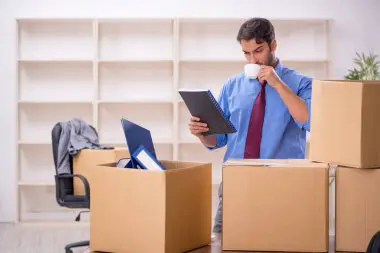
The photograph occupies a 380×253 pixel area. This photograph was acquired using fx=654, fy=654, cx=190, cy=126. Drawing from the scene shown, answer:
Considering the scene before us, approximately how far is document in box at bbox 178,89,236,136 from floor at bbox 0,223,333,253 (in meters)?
2.85

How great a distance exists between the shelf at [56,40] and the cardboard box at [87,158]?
5.31 ft

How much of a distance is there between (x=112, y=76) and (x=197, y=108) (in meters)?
4.09

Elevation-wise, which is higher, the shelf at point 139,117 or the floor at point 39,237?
the shelf at point 139,117

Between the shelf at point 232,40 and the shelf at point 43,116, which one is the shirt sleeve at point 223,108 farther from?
the shelf at point 43,116

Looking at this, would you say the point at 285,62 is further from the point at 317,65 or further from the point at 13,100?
the point at 13,100

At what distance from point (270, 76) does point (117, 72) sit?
404 cm

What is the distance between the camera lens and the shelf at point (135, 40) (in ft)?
20.6

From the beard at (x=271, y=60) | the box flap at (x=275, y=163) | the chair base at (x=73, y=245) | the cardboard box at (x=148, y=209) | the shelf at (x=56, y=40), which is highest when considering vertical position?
the shelf at (x=56, y=40)

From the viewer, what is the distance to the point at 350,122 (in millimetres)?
1644

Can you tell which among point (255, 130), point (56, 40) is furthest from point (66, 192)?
point (255, 130)

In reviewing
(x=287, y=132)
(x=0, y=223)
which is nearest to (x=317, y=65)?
(x=0, y=223)

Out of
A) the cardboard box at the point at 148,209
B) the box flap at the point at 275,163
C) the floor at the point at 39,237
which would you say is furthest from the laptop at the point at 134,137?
the floor at the point at 39,237

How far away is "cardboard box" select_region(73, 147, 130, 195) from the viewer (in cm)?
486

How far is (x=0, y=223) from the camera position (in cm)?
622
